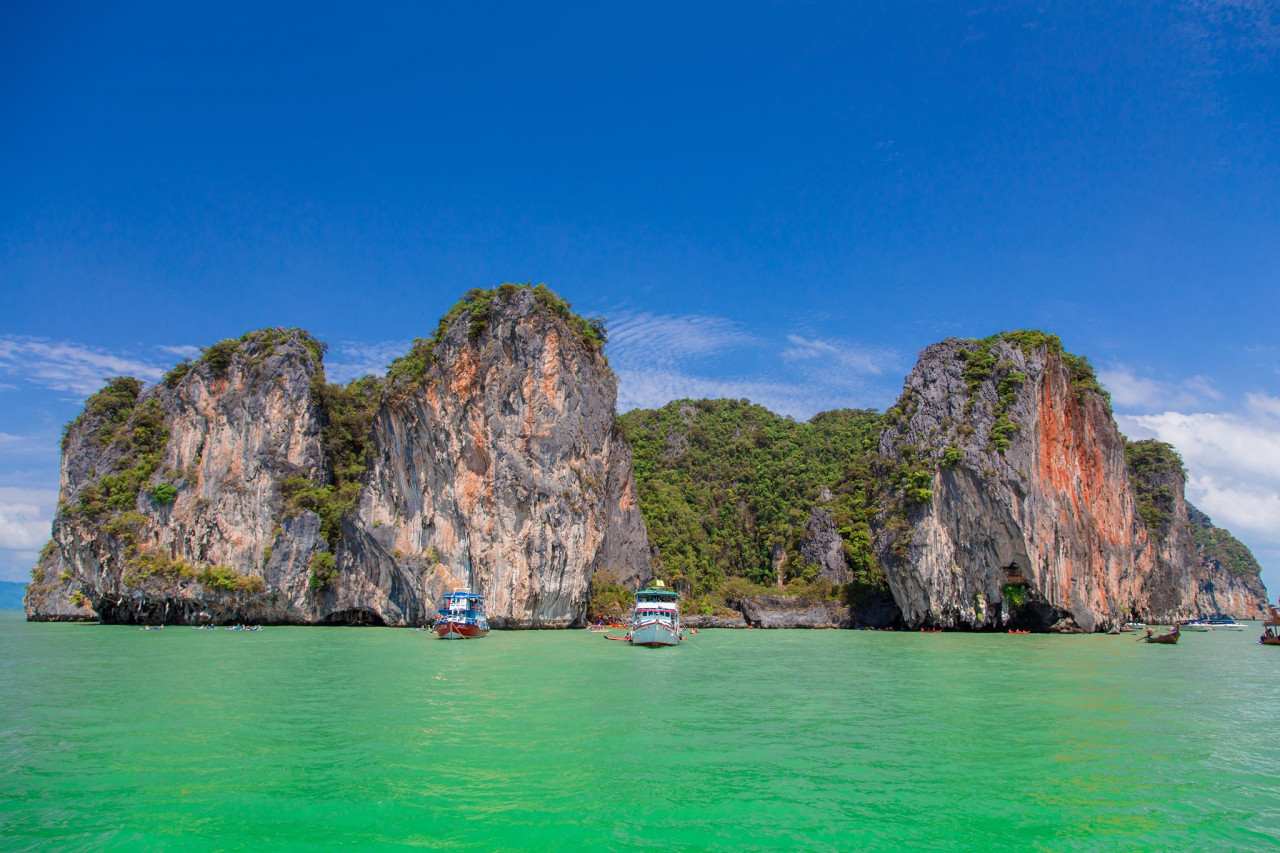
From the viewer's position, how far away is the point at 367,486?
50375 mm

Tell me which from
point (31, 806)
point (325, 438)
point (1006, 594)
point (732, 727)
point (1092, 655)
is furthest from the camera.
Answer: point (325, 438)

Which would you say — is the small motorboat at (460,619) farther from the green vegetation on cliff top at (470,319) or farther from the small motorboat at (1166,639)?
the small motorboat at (1166,639)

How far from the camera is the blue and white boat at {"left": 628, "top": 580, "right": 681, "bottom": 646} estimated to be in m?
34.7

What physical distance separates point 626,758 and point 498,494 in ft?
116

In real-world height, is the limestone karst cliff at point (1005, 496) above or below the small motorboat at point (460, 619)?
above

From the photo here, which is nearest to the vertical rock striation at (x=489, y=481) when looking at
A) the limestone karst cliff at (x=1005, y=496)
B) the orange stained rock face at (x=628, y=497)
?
the orange stained rock face at (x=628, y=497)

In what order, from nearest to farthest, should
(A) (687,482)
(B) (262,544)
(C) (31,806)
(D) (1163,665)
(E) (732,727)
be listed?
(C) (31,806), (E) (732,727), (D) (1163,665), (B) (262,544), (A) (687,482)

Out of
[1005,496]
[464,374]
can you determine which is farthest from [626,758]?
[1005,496]

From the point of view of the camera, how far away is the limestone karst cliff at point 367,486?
47.5 metres

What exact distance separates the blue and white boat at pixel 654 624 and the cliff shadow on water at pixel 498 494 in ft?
33.8

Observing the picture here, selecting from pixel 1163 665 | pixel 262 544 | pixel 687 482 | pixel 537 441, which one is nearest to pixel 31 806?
pixel 1163 665

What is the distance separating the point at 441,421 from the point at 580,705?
109ft

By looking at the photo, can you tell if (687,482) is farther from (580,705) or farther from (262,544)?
(580,705)

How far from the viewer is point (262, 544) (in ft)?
169
